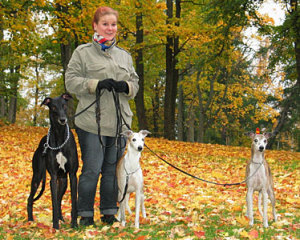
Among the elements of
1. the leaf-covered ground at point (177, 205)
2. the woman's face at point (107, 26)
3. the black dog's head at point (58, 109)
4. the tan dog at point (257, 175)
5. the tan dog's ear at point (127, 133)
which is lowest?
the leaf-covered ground at point (177, 205)

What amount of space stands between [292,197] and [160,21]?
1288 cm

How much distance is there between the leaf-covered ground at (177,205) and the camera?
452 centimetres

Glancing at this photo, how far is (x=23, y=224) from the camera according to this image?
17.0 feet

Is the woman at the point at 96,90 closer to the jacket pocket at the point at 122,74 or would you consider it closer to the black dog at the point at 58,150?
the jacket pocket at the point at 122,74

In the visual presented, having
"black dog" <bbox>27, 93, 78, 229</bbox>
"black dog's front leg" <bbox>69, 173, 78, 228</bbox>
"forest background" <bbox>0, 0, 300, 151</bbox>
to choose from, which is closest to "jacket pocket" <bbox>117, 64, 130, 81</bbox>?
"black dog" <bbox>27, 93, 78, 229</bbox>

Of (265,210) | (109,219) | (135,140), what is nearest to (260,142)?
(265,210)

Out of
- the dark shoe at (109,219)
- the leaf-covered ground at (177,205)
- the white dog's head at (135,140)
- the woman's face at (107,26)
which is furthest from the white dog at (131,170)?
the woman's face at (107,26)

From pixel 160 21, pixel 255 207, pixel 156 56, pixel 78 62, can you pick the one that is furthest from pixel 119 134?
pixel 156 56

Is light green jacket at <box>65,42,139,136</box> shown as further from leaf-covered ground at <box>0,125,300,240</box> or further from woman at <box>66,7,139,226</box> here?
leaf-covered ground at <box>0,125,300,240</box>

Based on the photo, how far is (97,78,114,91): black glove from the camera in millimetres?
4422

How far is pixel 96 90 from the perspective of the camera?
449 centimetres

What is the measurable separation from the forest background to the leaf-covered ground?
5.07 metres

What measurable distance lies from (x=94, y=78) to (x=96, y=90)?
307 mm

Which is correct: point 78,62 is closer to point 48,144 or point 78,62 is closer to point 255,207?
point 48,144
